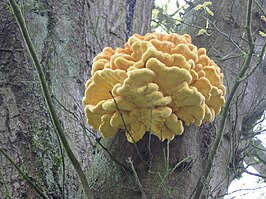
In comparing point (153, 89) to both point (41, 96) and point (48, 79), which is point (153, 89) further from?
point (48, 79)

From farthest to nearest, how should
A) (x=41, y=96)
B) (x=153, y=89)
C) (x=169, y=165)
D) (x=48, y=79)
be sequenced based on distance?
1. (x=48, y=79)
2. (x=41, y=96)
3. (x=169, y=165)
4. (x=153, y=89)

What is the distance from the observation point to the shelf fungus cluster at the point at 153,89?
1896mm

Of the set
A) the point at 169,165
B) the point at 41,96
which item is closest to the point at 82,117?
the point at 41,96

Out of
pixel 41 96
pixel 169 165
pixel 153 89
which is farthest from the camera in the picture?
pixel 41 96

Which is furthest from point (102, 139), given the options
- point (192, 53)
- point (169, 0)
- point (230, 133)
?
point (169, 0)

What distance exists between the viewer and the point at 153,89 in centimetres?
189

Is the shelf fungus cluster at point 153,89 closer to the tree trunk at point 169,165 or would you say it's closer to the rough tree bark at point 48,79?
the tree trunk at point 169,165

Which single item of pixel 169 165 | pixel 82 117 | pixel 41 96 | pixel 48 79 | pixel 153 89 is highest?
pixel 48 79

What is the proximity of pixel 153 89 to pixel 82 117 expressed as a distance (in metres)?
0.84

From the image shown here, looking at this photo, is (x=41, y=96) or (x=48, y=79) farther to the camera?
(x=48, y=79)

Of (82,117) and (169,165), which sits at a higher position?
(82,117)

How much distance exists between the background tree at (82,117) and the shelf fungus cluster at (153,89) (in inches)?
3.6

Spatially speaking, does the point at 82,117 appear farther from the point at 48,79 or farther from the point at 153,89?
the point at 153,89

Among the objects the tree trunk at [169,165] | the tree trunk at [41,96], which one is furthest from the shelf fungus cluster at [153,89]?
the tree trunk at [41,96]
